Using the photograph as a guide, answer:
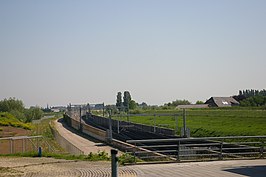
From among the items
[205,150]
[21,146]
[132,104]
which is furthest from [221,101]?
[205,150]

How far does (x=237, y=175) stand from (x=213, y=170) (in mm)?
1611

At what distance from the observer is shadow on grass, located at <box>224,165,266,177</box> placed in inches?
581

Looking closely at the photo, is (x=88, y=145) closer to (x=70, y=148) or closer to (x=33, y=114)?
(x=70, y=148)

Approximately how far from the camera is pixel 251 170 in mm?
15789

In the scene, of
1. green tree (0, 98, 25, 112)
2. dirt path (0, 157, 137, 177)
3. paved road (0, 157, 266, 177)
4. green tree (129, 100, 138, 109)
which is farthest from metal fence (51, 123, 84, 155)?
green tree (129, 100, 138, 109)

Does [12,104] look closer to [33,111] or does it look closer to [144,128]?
[33,111]

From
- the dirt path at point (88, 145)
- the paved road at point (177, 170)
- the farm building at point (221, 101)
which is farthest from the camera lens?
the farm building at point (221, 101)

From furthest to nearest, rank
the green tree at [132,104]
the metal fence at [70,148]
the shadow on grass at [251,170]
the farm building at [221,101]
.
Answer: the green tree at [132,104]
the farm building at [221,101]
the metal fence at [70,148]
the shadow on grass at [251,170]

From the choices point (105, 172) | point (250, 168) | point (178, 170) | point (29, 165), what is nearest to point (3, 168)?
point (29, 165)

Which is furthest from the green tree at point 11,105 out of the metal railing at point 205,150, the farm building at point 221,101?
the metal railing at point 205,150

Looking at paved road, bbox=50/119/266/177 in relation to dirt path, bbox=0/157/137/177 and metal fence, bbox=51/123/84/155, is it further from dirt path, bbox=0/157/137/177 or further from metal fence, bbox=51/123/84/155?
metal fence, bbox=51/123/84/155

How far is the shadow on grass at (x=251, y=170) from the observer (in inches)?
581

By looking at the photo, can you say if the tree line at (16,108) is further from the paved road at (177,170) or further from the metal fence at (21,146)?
the paved road at (177,170)

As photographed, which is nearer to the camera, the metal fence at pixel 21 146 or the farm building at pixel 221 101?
the metal fence at pixel 21 146
